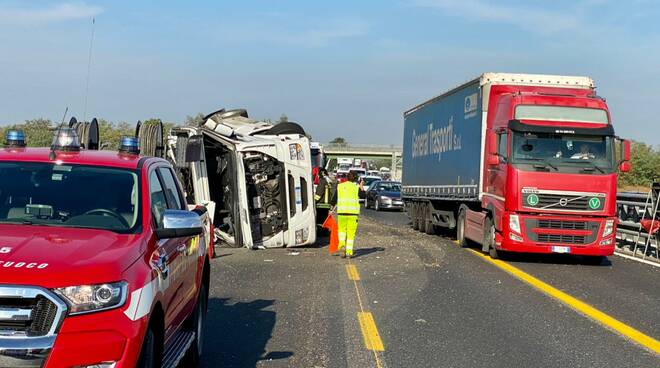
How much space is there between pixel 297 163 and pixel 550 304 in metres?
7.96

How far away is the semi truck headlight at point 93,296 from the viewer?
397 centimetres

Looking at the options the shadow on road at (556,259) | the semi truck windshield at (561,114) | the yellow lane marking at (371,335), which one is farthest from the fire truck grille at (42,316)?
the shadow on road at (556,259)

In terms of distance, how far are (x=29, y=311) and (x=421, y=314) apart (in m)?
6.29

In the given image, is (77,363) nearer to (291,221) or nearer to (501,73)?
(291,221)

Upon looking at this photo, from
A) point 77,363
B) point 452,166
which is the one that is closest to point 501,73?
point 452,166

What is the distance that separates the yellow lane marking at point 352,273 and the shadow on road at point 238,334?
2.81 m

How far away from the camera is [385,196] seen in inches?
1531

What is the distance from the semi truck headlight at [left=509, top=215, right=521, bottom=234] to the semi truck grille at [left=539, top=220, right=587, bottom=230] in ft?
1.50

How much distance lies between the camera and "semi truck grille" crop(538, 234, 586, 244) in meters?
15.6

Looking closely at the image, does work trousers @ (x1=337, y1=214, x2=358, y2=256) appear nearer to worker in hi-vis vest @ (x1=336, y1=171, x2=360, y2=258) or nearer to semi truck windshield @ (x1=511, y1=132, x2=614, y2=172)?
worker in hi-vis vest @ (x1=336, y1=171, x2=360, y2=258)

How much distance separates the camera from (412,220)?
26953mm

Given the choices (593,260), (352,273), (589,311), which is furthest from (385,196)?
(589,311)

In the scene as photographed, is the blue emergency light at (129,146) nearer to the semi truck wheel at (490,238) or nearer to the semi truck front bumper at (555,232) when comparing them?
the semi truck front bumper at (555,232)

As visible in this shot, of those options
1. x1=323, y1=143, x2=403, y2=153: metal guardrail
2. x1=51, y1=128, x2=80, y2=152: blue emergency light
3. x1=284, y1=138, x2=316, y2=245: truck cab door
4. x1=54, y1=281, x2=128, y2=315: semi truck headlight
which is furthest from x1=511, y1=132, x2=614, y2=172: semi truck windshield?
x1=323, y1=143, x2=403, y2=153: metal guardrail
